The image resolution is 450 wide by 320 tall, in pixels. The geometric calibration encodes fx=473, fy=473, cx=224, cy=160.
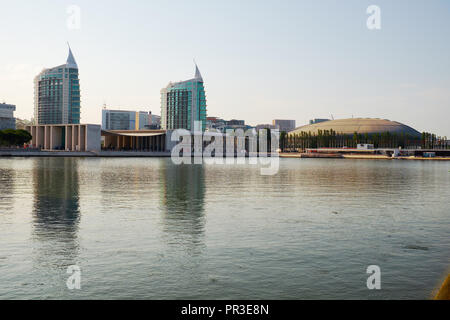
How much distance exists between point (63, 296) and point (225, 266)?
5432mm

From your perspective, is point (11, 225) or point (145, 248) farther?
point (11, 225)

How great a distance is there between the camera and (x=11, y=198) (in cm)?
3588

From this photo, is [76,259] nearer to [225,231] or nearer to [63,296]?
[63,296]
